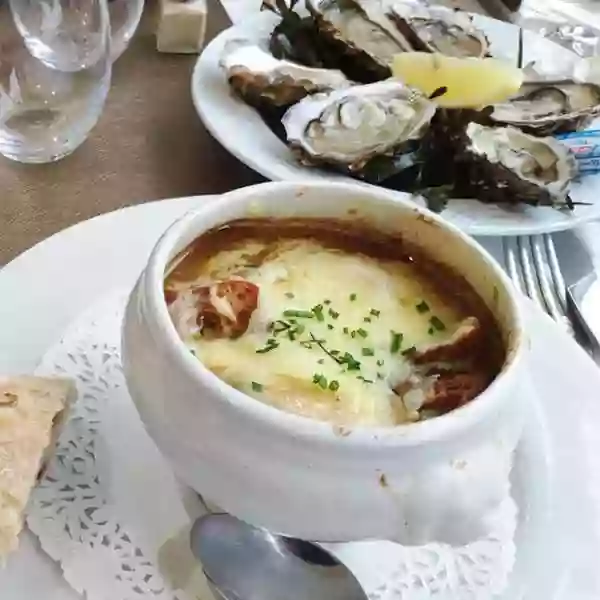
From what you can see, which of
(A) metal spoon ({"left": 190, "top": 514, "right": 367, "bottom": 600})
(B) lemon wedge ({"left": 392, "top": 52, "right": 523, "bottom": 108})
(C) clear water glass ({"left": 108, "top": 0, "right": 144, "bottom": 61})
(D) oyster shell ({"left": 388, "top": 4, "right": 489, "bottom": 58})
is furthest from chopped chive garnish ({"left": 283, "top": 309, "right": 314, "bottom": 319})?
(D) oyster shell ({"left": 388, "top": 4, "right": 489, "bottom": 58})

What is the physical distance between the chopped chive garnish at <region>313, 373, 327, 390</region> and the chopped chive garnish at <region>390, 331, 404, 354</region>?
0.22 feet

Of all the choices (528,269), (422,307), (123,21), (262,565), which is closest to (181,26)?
(123,21)

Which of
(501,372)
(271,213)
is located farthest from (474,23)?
(501,372)

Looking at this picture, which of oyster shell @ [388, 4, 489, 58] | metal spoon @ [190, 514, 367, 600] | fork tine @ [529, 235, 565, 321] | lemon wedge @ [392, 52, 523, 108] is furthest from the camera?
oyster shell @ [388, 4, 489, 58]

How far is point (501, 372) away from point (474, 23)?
3.44 feet

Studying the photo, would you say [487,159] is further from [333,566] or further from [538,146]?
[333,566]

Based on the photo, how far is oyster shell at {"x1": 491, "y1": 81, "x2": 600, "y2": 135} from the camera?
4.23ft

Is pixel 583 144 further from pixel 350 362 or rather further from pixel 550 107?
pixel 350 362

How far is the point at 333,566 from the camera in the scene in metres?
0.71

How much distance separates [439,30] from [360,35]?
15cm

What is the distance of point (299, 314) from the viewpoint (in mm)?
711

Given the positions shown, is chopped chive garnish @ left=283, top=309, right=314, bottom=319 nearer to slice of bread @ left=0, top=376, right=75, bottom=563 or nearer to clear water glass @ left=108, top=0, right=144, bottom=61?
slice of bread @ left=0, top=376, right=75, bottom=563

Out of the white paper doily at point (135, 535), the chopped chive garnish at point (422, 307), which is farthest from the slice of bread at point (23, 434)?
the chopped chive garnish at point (422, 307)

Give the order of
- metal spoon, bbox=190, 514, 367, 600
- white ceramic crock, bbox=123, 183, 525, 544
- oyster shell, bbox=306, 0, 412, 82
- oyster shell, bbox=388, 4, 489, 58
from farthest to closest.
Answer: oyster shell, bbox=388, 4, 489, 58
oyster shell, bbox=306, 0, 412, 82
metal spoon, bbox=190, 514, 367, 600
white ceramic crock, bbox=123, 183, 525, 544
